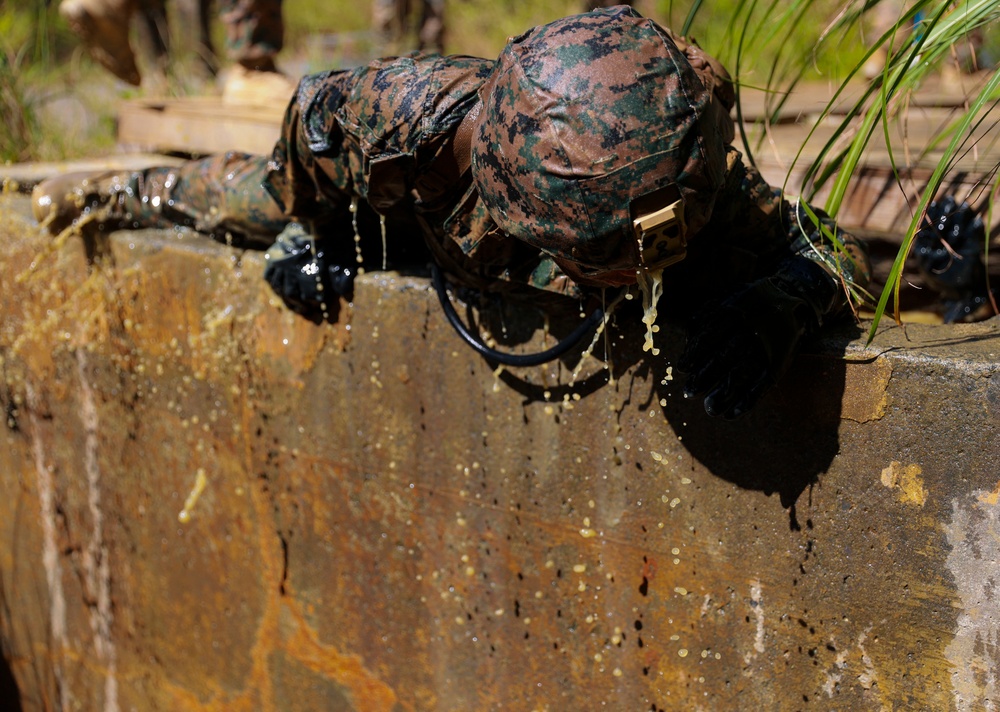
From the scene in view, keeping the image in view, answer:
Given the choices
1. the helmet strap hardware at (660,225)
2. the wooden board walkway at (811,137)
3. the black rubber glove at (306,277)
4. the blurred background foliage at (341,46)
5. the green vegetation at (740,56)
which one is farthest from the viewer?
the wooden board walkway at (811,137)

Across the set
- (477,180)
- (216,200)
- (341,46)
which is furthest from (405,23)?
(477,180)

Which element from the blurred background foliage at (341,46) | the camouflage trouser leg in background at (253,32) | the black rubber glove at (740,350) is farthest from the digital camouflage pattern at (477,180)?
the camouflage trouser leg in background at (253,32)

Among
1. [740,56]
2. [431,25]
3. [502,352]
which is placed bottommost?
[502,352]

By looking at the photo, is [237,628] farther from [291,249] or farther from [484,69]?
[484,69]

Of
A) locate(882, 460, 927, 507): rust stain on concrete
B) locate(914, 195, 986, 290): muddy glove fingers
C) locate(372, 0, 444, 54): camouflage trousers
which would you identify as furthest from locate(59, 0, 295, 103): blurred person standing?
locate(882, 460, 927, 507): rust stain on concrete

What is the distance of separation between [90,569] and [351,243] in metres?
1.77

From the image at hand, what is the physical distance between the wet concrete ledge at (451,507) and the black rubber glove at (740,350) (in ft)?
0.41

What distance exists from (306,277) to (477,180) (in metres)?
0.84

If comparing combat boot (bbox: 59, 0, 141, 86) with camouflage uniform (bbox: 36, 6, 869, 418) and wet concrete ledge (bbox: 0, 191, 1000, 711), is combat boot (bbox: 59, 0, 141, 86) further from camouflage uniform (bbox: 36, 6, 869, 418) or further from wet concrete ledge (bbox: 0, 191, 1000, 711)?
camouflage uniform (bbox: 36, 6, 869, 418)

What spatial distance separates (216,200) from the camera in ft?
8.31

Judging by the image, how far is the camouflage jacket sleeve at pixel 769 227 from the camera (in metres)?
1.80

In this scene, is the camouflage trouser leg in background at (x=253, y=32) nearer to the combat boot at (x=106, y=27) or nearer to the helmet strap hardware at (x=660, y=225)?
the combat boot at (x=106, y=27)

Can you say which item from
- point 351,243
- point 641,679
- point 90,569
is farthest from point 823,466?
point 90,569

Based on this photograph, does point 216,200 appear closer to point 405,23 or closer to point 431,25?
point 431,25
